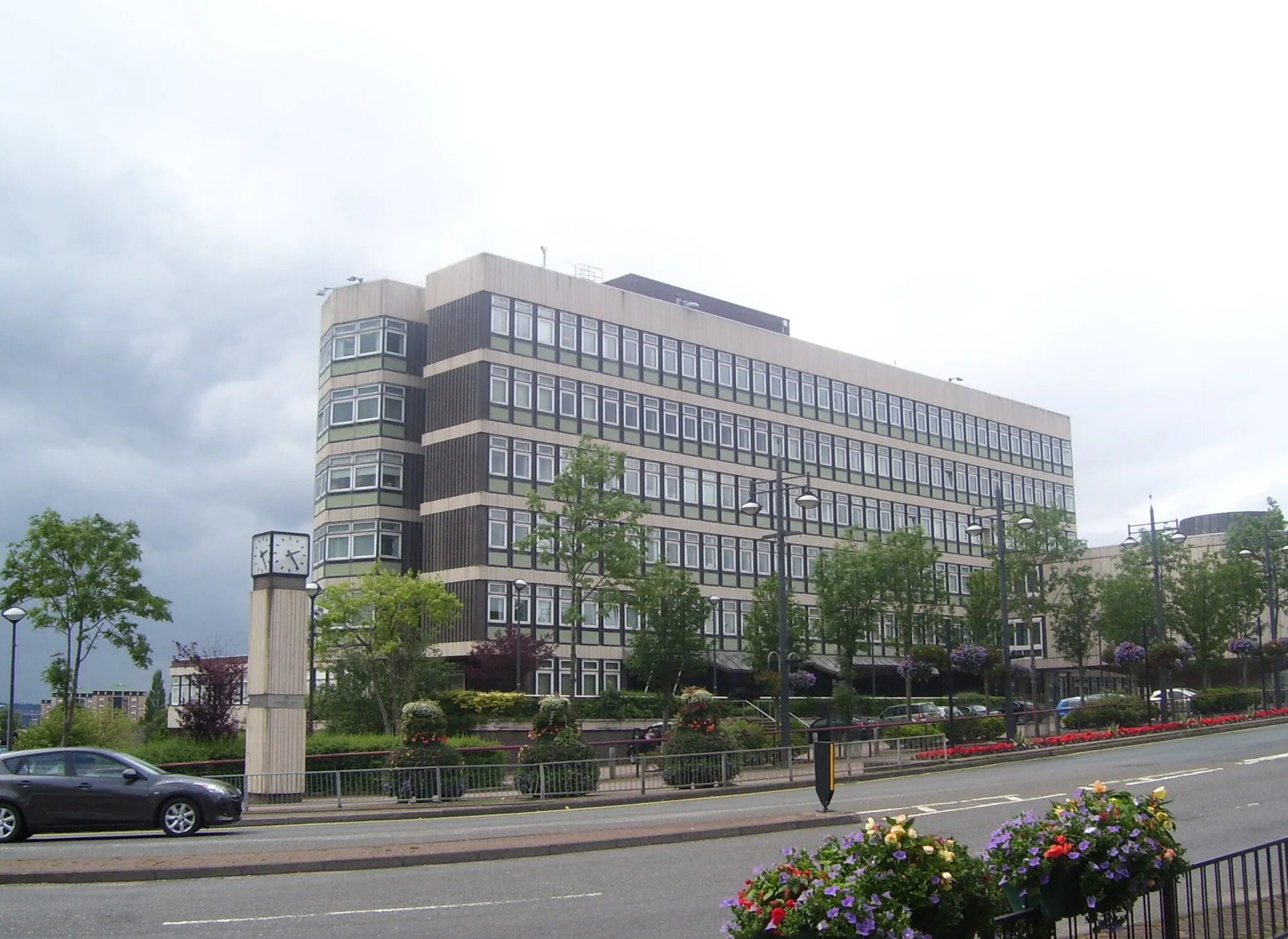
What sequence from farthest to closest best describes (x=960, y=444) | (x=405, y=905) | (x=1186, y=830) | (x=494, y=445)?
(x=960, y=444) → (x=494, y=445) → (x=1186, y=830) → (x=405, y=905)

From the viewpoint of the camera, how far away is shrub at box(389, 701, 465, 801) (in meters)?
28.3

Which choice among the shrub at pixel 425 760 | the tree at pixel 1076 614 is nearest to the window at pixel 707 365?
the tree at pixel 1076 614

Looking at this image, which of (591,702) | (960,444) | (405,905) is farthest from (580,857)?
(960,444)

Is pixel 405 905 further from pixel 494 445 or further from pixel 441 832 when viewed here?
pixel 494 445

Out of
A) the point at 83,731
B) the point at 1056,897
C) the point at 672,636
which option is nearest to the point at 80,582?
the point at 83,731

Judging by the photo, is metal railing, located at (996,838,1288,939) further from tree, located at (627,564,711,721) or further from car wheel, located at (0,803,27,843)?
tree, located at (627,564,711,721)

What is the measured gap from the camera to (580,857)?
16234 millimetres

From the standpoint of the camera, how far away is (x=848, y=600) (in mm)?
58875

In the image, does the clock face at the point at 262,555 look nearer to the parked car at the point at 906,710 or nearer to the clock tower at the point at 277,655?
the clock tower at the point at 277,655

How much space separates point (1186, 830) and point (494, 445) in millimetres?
42126

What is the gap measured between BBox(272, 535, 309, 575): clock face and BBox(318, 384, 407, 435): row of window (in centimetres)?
2938

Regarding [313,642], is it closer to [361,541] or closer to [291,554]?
[361,541]

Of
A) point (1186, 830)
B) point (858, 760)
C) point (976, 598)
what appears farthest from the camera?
point (976, 598)

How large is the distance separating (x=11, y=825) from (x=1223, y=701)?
4091 cm
